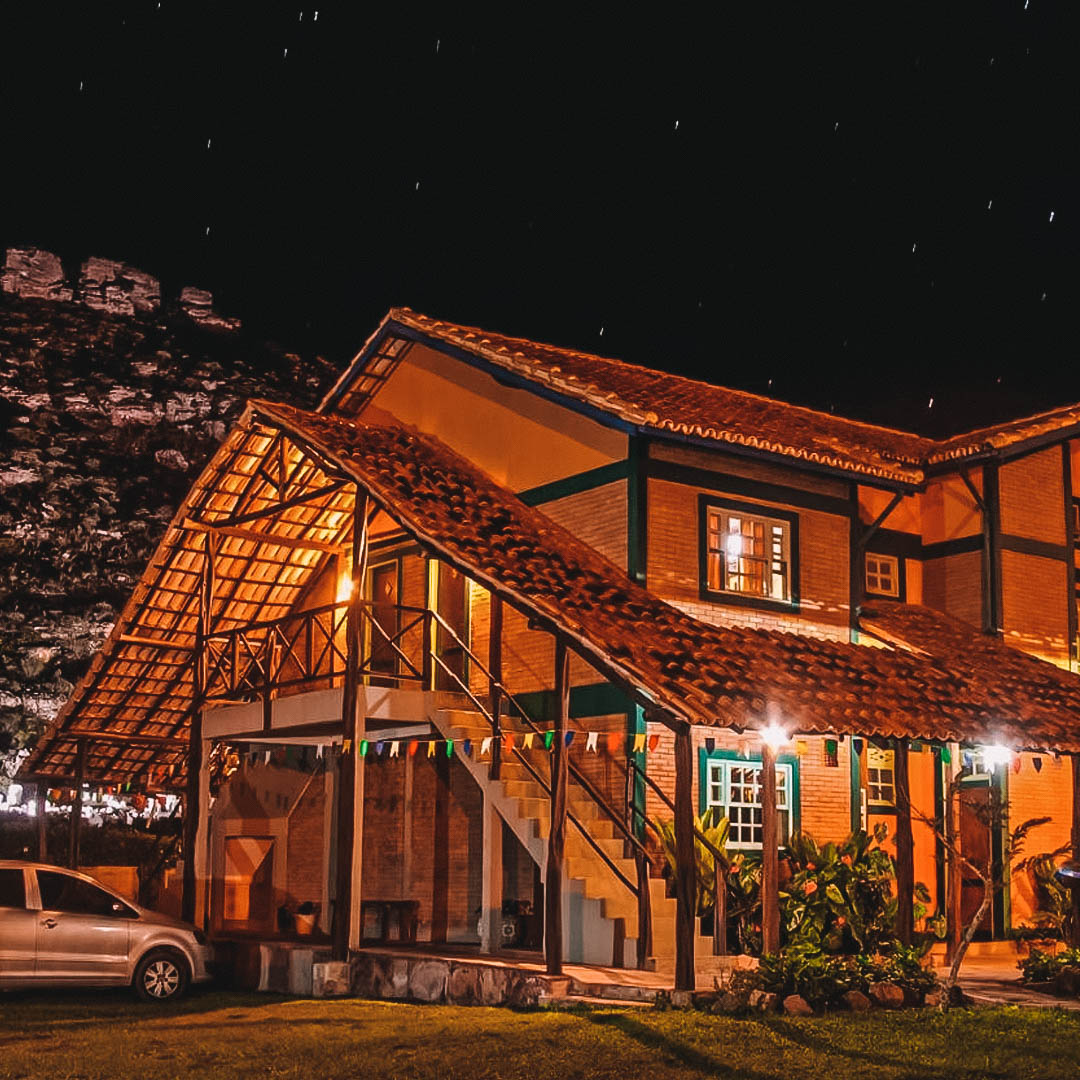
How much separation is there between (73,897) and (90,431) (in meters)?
68.4

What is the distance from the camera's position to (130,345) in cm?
9088

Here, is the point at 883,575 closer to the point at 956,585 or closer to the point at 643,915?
the point at 956,585

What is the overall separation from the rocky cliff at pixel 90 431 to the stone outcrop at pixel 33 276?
0.10 m

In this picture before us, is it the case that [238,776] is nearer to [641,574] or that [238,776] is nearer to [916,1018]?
[641,574]

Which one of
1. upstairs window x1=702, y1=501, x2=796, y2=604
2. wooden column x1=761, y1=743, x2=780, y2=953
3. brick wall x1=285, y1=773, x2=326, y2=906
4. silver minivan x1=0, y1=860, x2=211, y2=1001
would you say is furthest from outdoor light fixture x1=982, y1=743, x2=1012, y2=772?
brick wall x1=285, y1=773, x2=326, y2=906

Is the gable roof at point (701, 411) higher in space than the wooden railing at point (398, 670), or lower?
higher

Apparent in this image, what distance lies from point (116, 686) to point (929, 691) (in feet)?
40.4

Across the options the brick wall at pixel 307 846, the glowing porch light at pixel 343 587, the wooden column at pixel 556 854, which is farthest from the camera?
the brick wall at pixel 307 846

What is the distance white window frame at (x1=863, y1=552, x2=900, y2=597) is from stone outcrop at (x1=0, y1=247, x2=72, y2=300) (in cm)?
8351

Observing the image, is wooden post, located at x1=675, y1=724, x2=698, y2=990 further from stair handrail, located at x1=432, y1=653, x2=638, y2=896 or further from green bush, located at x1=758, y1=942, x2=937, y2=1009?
stair handrail, located at x1=432, y1=653, x2=638, y2=896

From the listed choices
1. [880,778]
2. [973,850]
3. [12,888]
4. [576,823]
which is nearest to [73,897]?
[12,888]

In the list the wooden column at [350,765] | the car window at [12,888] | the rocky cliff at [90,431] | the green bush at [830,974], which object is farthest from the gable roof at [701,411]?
the rocky cliff at [90,431]

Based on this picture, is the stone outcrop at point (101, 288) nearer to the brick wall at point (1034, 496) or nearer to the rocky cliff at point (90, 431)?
the rocky cliff at point (90, 431)

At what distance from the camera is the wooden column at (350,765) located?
1566 cm
